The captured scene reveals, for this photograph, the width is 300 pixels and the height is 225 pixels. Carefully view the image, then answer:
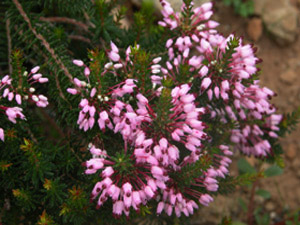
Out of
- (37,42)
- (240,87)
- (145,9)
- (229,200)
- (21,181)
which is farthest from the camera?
(229,200)

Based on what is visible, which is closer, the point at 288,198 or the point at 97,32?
the point at 97,32

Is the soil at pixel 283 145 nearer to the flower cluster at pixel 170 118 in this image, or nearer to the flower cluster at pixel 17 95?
the flower cluster at pixel 170 118

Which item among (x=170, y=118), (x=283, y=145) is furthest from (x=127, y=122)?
(x=283, y=145)

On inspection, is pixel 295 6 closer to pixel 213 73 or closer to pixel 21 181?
pixel 213 73

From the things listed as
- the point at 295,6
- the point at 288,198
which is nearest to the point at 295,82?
the point at 295,6

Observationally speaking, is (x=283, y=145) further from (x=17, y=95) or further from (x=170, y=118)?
(x=17, y=95)

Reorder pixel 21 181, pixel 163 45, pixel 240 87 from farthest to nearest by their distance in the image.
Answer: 1. pixel 163 45
2. pixel 21 181
3. pixel 240 87
